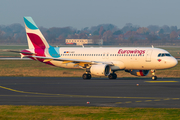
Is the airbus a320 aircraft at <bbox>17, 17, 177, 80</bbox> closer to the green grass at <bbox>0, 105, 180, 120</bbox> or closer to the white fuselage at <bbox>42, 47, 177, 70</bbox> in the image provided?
the white fuselage at <bbox>42, 47, 177, 70</bbox>

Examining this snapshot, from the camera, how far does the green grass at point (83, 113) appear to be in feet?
57.9

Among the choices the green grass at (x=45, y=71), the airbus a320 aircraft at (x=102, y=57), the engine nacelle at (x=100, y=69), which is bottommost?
the green grass at (x=45, y=71)

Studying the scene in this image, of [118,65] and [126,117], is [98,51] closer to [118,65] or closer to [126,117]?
[118,65]

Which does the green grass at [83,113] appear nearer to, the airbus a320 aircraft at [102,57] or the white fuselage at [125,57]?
the airbus a320 aircraft at [102,57]

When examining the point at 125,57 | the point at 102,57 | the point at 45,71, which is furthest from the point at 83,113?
the point at 45,71

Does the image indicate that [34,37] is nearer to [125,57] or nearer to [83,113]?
[125,57]

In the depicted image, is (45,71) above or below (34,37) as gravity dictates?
below

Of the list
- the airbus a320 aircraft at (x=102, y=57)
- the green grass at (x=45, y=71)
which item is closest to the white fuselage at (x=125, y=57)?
the airbus a320 aircraft at (x=102, y=57)

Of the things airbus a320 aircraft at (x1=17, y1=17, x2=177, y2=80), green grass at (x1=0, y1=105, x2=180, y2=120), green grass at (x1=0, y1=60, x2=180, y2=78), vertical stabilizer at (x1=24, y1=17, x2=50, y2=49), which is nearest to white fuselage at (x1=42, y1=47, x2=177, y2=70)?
airbus a320 aircraft at (x1=17, y1=17, x2=177, y2=80)

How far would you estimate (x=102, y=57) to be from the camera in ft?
157

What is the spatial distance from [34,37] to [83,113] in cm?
3473

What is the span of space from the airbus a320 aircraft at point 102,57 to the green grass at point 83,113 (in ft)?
78.8

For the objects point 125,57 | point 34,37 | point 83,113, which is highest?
point 34,37

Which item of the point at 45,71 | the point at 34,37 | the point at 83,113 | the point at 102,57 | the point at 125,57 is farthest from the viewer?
the point at 45,71
